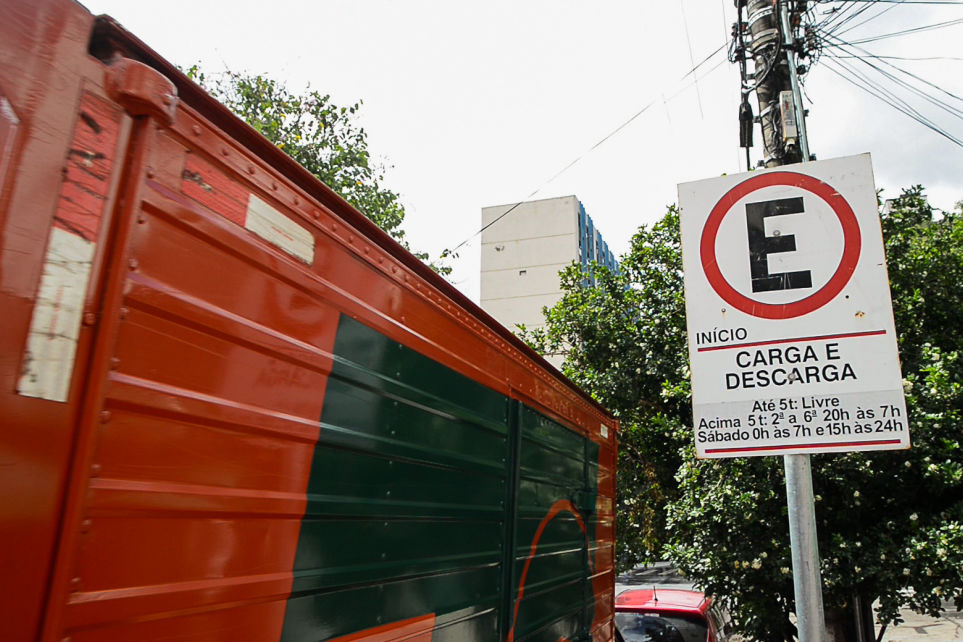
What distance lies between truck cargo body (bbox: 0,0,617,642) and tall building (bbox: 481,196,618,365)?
3554cm

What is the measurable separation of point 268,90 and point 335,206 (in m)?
11.3

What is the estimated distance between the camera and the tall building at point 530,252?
125 ft

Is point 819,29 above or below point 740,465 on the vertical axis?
above

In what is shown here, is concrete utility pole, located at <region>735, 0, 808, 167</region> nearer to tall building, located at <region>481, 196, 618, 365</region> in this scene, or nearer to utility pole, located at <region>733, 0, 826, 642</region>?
utility pole, located at <region>733, 0, 826, 642</region>

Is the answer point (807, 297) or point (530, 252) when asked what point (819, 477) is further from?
point (530, 252)

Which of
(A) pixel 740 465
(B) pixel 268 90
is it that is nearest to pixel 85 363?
(A) pixel 740 465

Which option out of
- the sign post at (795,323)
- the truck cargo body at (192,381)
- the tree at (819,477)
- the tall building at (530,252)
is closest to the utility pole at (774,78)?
the sign post at (795,323)

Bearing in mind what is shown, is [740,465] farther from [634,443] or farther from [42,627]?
[42,627]

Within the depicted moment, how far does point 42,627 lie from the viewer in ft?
3.31

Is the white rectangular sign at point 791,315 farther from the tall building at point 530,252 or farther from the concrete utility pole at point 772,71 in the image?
the tall building at point 530,252

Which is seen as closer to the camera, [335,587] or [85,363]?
[85,363]

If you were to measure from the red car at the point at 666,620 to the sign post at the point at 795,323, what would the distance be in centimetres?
558

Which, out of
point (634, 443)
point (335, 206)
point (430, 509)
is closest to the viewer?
point (335, 206)

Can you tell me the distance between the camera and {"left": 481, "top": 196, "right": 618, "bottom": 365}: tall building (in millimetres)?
38000
